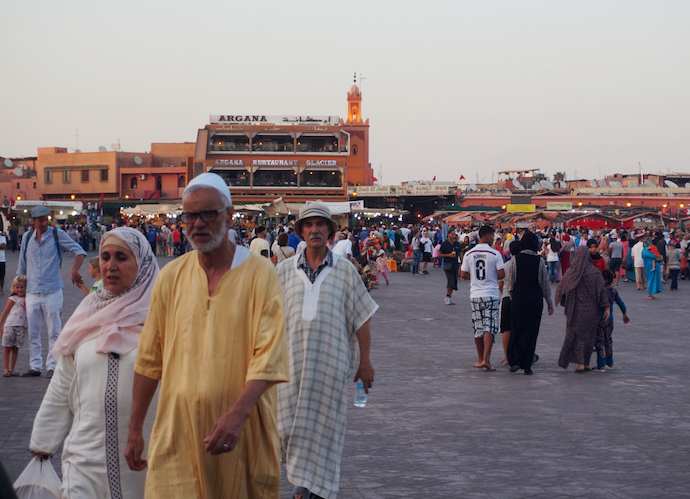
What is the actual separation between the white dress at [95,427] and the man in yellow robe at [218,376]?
0.52 m

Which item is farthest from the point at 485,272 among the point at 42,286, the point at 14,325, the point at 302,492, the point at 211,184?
the point at 211,184

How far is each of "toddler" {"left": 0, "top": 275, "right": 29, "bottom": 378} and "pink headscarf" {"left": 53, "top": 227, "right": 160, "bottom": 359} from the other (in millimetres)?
5620

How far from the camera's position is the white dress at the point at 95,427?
3398 mm

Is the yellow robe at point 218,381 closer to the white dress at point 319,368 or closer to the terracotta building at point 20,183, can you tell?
the white dress at point 319,368

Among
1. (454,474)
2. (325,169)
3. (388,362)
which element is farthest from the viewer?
(325,169)

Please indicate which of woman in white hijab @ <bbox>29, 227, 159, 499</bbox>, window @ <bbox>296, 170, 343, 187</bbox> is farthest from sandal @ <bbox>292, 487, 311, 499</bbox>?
window @ <bbox>296, 170, 343, 187</bbox>

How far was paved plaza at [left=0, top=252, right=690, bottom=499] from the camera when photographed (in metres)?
5.20

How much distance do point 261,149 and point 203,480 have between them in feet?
236

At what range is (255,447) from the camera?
2.91 metres

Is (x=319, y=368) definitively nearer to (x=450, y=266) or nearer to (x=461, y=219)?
(x=450, y=266)

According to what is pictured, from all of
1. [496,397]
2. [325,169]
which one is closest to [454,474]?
[496,397]

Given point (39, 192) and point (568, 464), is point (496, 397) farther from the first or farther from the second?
point (39, 192)

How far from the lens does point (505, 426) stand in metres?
6.73

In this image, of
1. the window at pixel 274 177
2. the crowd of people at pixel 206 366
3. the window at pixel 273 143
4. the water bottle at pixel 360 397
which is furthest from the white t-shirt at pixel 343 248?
the window at pixel 273 143
